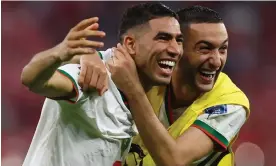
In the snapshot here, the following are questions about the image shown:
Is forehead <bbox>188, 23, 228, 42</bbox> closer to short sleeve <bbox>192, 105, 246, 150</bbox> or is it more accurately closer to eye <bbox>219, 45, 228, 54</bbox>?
eye <bbox>219, 45, 228, 54</bbox>

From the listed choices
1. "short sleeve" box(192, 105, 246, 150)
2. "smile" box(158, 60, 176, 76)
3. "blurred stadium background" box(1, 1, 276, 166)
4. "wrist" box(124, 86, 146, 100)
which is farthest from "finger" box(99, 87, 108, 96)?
"blurred stadium background" box(1, 1, 276, 166)

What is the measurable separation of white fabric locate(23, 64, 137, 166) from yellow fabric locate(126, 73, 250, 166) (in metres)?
0.34

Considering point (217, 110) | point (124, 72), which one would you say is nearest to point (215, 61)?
point (217, 110)

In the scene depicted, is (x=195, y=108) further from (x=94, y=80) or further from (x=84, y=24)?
(x=84, y=24)

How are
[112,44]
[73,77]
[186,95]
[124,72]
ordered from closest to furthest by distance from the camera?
[73,77] → [124,72] → [186,95] → [112,44]

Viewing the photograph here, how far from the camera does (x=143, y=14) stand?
69.2 inches

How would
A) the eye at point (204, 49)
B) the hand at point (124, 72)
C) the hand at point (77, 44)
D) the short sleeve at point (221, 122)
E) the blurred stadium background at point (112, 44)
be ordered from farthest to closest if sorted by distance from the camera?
the blurred stadium background at point (112, 44) < the eye at point (204, 49) < the short sleeve at point (221, 122) < the hand at point (124, 72) < the hand at point (77, 44)

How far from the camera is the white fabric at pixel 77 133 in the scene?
1560 millimetres

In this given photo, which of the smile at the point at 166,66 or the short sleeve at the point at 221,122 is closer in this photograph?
the smile at the point at 166,66

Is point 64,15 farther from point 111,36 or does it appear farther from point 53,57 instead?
point 53,57

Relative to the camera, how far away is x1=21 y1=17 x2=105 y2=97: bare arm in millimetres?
1356

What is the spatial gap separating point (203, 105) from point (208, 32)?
24cm

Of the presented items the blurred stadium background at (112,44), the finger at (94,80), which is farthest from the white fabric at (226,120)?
the blurred stadium background at (112,44)

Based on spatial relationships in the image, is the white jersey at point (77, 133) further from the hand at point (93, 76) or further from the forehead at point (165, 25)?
the forehead at point (165, 25)
